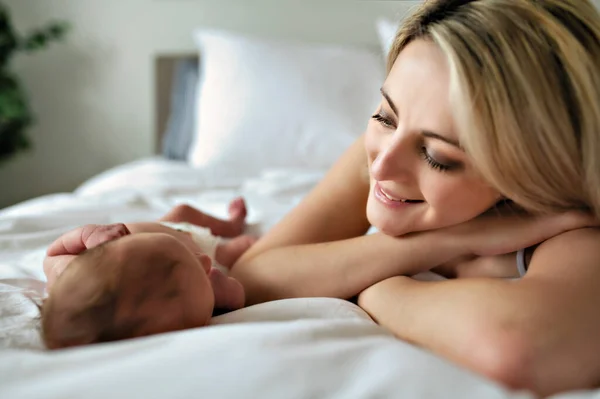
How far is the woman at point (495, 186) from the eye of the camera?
0.67m

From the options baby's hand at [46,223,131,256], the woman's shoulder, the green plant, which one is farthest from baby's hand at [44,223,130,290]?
the green plant

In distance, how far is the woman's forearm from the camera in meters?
0.89

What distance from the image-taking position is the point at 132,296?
0.72 meters

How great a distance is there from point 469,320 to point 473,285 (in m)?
0.07

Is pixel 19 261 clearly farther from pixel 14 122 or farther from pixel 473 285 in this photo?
pixel 14 122

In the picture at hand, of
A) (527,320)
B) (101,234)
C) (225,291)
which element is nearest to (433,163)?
(527,320)

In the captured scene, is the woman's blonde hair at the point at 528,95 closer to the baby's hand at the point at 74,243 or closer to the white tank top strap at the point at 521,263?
the white tank top strap at the point at 521,263

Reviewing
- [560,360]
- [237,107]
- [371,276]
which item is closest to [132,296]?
[371,276]

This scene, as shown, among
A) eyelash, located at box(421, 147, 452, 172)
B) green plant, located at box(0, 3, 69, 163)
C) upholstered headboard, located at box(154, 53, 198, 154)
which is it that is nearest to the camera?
eyelash, located at box(421, 147, 452, 172)

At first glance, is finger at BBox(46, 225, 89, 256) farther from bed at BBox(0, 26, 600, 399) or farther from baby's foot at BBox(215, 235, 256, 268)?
baby's foot at BBox(215, 235, 256, 268)

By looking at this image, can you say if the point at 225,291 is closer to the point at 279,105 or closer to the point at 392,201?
the point at 392,201

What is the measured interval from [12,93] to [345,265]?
2.36m

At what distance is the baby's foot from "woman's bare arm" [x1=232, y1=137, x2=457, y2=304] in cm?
10

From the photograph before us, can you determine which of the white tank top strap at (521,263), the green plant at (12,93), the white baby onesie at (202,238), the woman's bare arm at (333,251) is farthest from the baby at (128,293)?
the green plant at (12,93)
